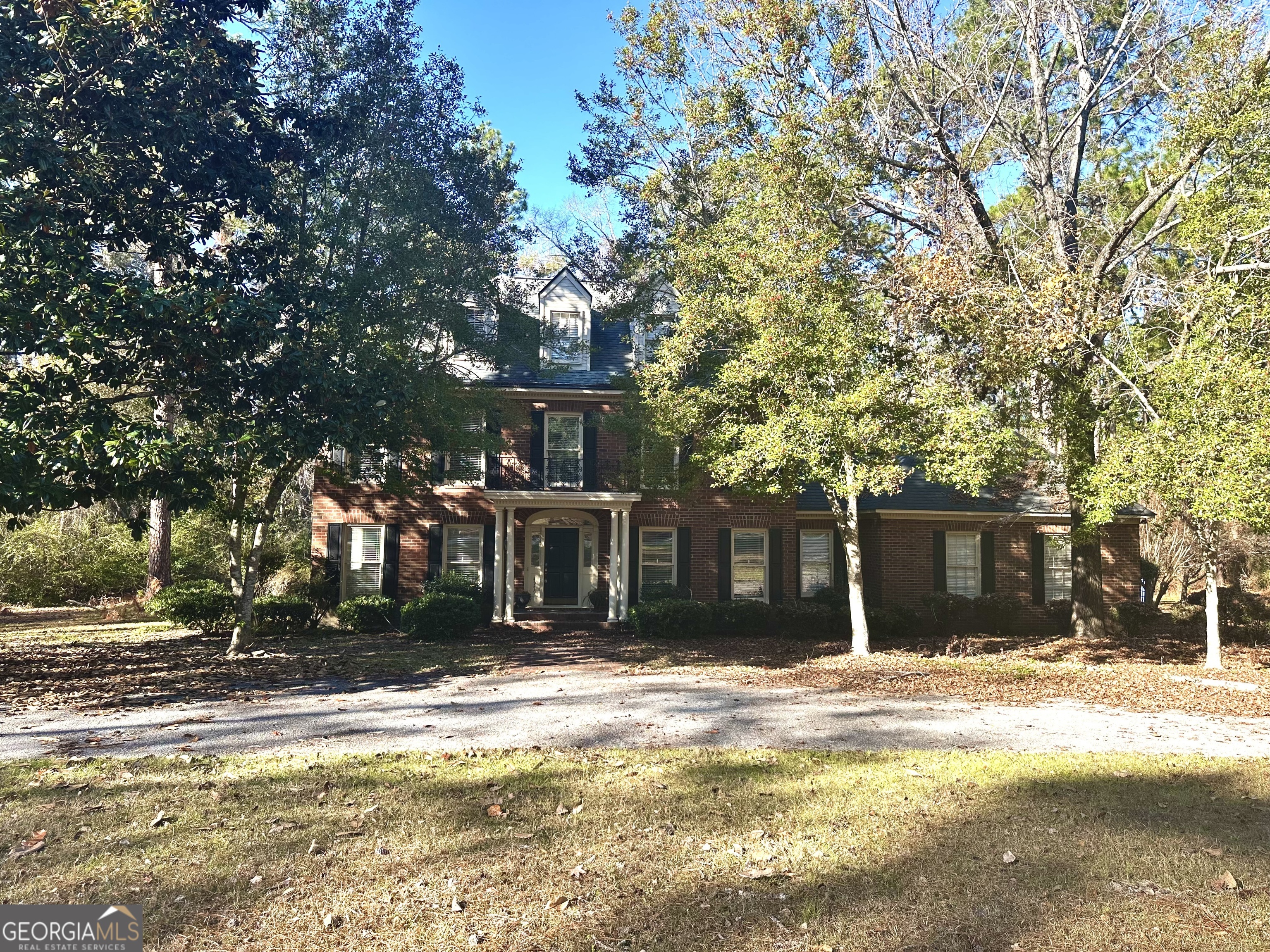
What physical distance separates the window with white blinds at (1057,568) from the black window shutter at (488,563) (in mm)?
14370

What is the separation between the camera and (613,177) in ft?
62.6

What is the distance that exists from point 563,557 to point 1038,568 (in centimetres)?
1247

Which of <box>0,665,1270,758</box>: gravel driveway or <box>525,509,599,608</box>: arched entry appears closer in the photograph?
<box>0,665,1270,758</box>: gravel driveway

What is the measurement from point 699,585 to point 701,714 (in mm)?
10902

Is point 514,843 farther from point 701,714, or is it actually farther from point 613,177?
point 613,177

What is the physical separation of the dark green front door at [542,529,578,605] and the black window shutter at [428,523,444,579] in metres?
2.64

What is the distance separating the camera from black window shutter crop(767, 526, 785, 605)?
20.0 metres

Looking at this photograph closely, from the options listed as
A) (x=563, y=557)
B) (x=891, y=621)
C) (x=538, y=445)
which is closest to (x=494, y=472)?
(x=538, y=445)

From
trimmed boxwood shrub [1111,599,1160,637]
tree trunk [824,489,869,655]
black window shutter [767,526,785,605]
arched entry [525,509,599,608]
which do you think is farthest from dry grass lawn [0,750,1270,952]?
trimmed boxwood shrub [1111,599,1160,637]

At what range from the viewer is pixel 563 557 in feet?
67.9

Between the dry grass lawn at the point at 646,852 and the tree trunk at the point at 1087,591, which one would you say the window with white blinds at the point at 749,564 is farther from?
the dry grass lawn at the point at 646,852

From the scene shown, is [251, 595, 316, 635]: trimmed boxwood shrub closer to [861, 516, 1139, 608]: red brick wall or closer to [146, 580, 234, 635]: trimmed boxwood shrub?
[146, 580, 234, 635]: trimmed boxwood shrub

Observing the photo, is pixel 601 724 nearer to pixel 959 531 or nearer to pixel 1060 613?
pixel 959 531

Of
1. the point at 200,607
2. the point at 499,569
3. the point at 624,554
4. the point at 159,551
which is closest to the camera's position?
the point at 200,607
